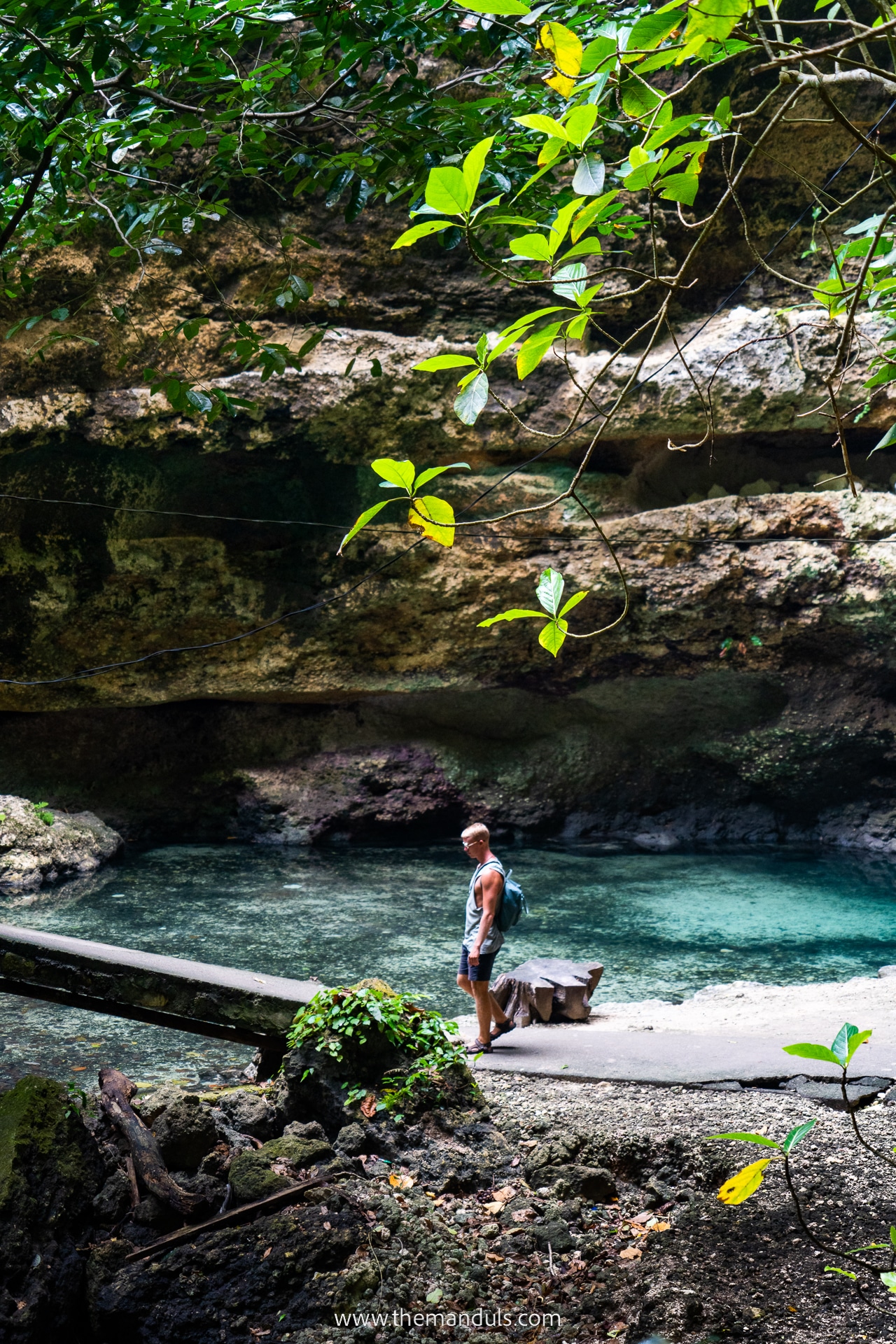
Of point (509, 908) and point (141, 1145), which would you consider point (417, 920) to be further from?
point (141, 1145)

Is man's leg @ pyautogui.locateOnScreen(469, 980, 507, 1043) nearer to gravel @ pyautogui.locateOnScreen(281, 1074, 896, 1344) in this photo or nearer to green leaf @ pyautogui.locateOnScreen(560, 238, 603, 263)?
gravel @ pyautogui.locateOnScreen(281, 1074, 896, 1344)

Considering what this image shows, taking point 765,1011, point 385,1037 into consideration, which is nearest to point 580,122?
point 385,1037

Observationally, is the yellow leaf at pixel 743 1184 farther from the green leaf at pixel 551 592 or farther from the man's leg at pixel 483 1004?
the man's leg at pixel 483 1004

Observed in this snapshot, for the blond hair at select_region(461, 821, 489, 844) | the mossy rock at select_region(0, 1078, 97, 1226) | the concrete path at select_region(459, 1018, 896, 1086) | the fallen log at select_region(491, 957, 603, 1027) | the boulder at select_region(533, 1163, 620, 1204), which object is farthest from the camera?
the fallen log at select_region(491, 957, 603, 1027)

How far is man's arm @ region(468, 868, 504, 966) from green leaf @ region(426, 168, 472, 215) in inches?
163

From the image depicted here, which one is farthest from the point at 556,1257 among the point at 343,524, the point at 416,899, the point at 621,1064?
the point at 343,524

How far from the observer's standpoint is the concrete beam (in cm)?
377

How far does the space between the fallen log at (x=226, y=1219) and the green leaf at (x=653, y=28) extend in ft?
10.3

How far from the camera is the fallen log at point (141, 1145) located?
290cm

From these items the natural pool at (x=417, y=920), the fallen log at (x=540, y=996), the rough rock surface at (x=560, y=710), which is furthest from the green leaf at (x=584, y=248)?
the rough rock surface at (x=560, y=710)

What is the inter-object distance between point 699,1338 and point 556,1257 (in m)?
0.58

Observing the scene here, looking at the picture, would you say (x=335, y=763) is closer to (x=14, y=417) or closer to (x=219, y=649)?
(x=219, y=649)

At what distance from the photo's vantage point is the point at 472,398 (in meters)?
1.41

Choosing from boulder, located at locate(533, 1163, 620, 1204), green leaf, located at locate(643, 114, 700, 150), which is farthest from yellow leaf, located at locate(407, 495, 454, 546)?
boulder, located at locate(533, 1163, 620, 1204)
